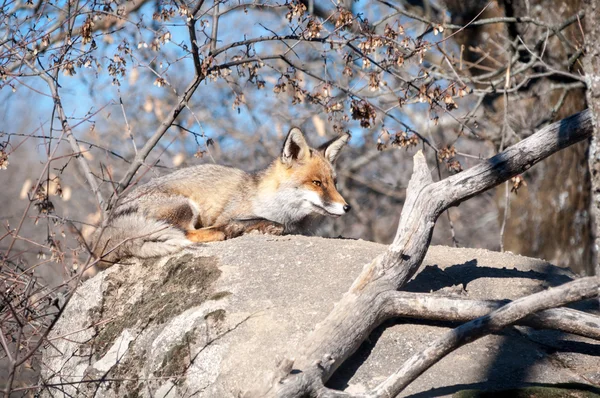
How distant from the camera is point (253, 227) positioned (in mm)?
7766

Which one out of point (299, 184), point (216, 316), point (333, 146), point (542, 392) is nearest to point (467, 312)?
point (542, 392)

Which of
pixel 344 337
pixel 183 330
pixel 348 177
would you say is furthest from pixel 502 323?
pixel 348 177

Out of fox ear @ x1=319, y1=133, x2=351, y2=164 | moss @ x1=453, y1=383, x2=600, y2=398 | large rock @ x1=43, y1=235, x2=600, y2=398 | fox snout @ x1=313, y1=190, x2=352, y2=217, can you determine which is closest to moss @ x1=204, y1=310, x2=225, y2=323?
large rock @ x1=43, y1=235, x2=600, y2=398

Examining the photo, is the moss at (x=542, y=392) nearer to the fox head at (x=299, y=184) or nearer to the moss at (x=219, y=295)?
the moss at (x=219, y=295)

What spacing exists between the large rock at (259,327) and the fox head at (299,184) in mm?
968

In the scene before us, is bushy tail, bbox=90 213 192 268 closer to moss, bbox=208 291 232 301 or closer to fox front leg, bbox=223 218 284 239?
fox front leg, bbox=223 218 284 239

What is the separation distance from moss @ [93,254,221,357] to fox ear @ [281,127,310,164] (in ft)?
6.47

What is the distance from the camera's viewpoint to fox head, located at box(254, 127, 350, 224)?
7.99 meters

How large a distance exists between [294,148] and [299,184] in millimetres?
445

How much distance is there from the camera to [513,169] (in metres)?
5.99

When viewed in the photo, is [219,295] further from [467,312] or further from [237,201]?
[237,201]

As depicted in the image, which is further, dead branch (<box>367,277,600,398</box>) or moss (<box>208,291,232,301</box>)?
moss (<box>208,291,232,301</box>)

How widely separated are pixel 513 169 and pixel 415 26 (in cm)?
809

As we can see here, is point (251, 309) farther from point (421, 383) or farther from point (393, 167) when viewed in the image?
point (393, 167)
